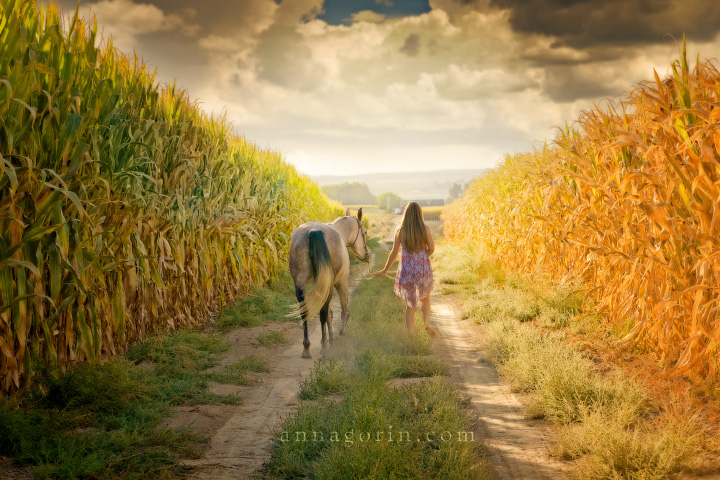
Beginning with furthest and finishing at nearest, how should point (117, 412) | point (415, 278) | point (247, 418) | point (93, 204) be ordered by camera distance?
point (415, 278)
point (93, 204)
point (247, 418)
point (117, 412)

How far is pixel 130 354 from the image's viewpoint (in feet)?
18.1

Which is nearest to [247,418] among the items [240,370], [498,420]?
[240,370]

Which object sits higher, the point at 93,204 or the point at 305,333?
the point at 93,204

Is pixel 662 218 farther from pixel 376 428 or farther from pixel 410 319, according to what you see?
pixel 410 319

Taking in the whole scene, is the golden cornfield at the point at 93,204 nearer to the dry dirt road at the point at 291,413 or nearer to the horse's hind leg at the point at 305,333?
the dry dirt road at the point at 291,413

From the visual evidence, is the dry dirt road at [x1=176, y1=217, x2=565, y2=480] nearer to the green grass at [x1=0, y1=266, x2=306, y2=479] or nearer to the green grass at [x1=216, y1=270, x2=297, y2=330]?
the green grass at [x1=0, y1=266, x2=306, y2=479]

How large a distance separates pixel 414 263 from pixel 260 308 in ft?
11.4

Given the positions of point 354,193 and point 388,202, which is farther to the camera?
point 354,193

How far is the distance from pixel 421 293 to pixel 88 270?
14.0 feet

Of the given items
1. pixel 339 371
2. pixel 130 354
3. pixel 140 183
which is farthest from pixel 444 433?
pixel 140 183

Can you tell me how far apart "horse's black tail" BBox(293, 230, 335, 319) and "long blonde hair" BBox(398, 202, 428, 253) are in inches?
46.2

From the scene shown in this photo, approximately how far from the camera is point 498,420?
13.5 feet

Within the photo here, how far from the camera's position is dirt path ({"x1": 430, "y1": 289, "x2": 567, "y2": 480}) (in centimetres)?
329

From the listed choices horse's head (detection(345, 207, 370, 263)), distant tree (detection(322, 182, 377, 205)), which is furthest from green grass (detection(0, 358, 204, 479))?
distant tree (detection(322, 182, 377, 205))
